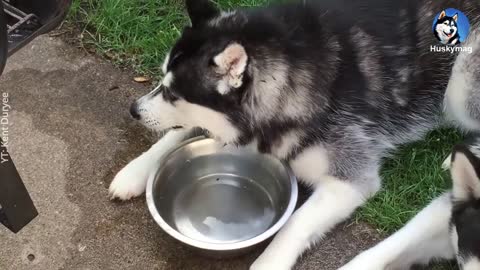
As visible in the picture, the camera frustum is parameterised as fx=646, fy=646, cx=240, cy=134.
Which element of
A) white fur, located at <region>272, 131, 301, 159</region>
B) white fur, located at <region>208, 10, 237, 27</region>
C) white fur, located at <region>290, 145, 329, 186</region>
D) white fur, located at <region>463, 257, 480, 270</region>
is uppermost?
white fur, located at <region>208, 10, 237, 27</region>

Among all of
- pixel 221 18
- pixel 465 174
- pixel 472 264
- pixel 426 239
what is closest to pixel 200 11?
pixel 221 18

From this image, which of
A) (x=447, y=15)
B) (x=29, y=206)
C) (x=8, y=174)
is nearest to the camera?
(x=8, y=174)

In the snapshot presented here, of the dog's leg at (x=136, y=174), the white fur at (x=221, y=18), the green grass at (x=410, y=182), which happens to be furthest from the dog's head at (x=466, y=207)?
the dog's leg at (x=136, y=174)

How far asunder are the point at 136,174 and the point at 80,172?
1.08ft

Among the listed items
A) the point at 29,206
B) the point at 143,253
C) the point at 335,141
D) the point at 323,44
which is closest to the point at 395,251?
the point at 335,141

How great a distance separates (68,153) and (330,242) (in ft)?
4.51

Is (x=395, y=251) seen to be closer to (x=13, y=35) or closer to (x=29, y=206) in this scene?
(x=29, y=206)

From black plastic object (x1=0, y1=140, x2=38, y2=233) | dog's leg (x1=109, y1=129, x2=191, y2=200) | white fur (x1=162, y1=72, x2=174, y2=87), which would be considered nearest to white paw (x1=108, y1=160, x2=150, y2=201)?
dog's leg (x1=109, y1=129, x2=191, y2=200)

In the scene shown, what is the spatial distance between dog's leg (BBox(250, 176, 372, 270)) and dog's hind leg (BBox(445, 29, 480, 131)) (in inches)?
24.7

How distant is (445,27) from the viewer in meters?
2.94

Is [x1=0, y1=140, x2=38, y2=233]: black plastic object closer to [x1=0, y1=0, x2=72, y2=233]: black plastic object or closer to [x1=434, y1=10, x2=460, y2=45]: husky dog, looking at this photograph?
[x1=0, y1=0, x2=72, y2=233]: black plastic object

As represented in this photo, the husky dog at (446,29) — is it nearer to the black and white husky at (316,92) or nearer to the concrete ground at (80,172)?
the black and white husky at (316,92)

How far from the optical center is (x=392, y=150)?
312 cm

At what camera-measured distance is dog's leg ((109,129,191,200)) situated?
9.94ft
